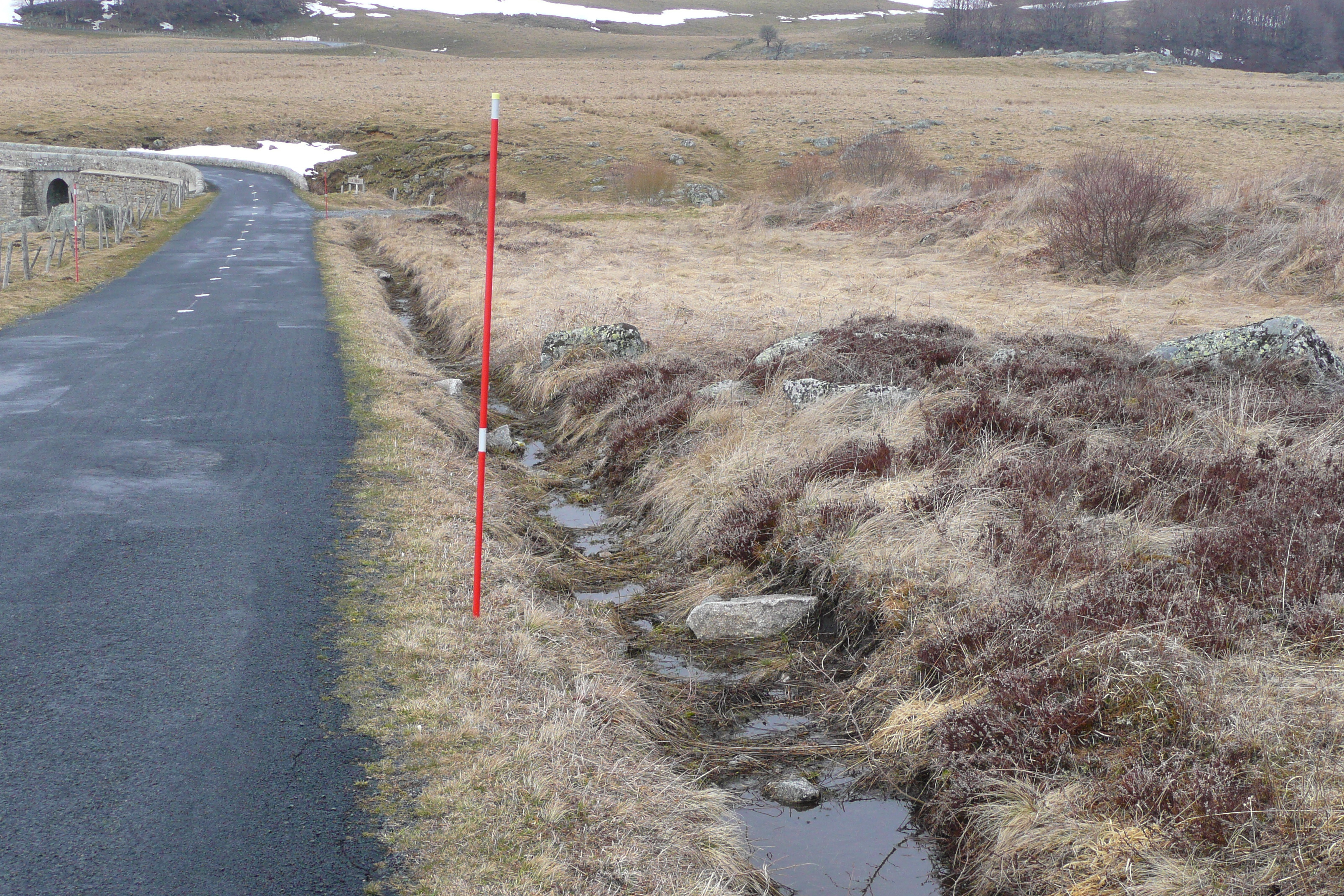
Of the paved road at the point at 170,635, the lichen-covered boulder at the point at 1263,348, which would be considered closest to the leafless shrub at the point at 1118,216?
the lichen-covered boulder at the point at 1263,348

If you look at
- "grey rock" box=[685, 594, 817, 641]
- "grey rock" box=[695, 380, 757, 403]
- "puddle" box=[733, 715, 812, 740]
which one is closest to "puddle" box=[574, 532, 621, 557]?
"grey rock" box=[685, 594, 817, 641]

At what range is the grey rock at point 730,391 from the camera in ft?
31.8

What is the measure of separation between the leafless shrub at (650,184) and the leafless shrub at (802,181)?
704 centimetres

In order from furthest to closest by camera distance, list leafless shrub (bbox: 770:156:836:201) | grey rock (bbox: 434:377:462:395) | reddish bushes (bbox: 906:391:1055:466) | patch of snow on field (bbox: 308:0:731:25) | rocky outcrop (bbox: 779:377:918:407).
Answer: patch of snow on field (bbox: 308:0:731:25) < leafless shrub (bbox: 770:156:836:201) < grey rock (bbox: 434:377:462:395) < rocky outcrop (bbox: 779:377:918:407) < reddish bushes (bbox: 906:391:1055:466)

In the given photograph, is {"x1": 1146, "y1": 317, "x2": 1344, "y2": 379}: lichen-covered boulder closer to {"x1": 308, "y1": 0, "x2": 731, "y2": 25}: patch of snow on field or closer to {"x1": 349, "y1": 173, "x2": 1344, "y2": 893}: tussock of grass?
{"x1": 349, "y1": 173, "x2": 1344, "y2": 893}: tussock of grass

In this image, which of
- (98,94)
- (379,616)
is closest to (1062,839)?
(379,616)

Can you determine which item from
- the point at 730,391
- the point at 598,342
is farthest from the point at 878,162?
the point at 730,391

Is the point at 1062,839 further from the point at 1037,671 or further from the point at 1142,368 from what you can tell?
the point at 1142,368

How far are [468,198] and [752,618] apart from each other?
114 feet

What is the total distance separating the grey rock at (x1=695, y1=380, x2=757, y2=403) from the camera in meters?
9.69

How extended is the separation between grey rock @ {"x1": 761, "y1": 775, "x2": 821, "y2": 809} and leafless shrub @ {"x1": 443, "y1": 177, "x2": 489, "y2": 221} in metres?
30.4

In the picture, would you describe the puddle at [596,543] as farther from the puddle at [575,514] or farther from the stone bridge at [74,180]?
the stone bridge at [74,180]

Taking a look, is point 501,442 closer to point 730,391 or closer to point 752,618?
point 730,391

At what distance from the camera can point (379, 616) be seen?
18.4 feet
